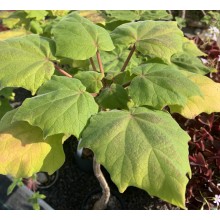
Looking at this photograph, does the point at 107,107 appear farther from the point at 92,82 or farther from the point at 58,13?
the point at 58,13

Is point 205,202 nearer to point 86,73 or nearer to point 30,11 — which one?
point 86,73

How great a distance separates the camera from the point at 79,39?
1.15m

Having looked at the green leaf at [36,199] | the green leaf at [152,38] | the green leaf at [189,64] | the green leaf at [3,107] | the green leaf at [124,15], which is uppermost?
the green leaf at [152,38]

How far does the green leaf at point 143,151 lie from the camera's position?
32.6 inches

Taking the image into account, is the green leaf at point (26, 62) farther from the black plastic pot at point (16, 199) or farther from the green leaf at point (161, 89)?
the black plastic pot at point (16, 199)

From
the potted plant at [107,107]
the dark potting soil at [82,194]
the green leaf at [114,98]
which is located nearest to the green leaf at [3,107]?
the dark potting soil at [82,194]

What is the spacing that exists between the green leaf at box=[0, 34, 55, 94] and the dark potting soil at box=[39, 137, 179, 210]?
94cm

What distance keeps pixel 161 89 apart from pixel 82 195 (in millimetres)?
1048

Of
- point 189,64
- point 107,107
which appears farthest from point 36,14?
point 107,107

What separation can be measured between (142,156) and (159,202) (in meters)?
0.99

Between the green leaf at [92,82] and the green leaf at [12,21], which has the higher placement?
the green leaf at [92,82]

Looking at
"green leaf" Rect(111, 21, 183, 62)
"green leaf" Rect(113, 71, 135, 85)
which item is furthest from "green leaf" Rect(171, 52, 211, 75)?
"green leaf" Rect(113, 71, 135, 85)

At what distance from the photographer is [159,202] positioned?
5.76 ft

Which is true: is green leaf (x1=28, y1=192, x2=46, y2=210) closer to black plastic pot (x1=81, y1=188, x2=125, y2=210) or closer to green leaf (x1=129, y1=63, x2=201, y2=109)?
black plastic pot (x1=81, y1=188, x2=125, y2=210)
